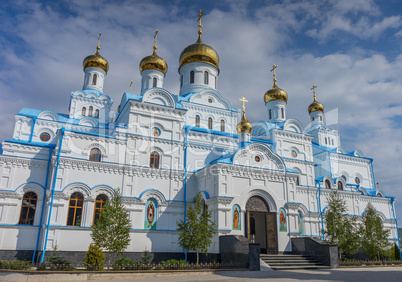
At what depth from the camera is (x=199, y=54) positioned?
23.2 m

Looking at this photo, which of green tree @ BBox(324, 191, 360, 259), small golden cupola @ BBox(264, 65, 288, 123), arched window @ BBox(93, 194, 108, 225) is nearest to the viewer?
arched window @ BBox(93, 194, 108, 225)

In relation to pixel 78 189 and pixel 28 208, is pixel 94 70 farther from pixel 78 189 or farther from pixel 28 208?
pixel 28 208

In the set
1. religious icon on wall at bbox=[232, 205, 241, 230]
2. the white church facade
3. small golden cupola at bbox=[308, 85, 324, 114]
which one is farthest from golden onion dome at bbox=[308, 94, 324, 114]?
religious icon on wall at bbox=[232, 205, 241, 230]

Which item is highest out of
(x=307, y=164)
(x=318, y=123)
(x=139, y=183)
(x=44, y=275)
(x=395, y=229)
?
(x=318, y=123)

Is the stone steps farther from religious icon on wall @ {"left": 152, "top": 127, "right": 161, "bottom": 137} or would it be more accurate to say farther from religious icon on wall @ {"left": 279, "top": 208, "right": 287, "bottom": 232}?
religious icon on wall @ {"left": 152, "top": 127, "right": 161, "bottom": 137}

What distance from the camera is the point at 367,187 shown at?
2733 cm

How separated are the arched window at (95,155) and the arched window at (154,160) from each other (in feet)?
9.14

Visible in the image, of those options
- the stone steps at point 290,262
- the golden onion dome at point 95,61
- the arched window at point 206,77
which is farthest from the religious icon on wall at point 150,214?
the golden onion dome at point 95,61

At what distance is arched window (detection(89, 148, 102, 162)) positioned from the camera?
16.5 meters

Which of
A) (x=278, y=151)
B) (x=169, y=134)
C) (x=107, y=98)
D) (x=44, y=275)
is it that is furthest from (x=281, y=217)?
(x=107, y=98)

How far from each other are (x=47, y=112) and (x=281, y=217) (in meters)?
17.4

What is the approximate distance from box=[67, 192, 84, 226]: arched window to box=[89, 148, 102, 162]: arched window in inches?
77.7

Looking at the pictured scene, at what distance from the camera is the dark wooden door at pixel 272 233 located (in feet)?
53.7

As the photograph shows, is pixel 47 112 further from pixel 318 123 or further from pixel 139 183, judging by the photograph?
pixel 318 123
